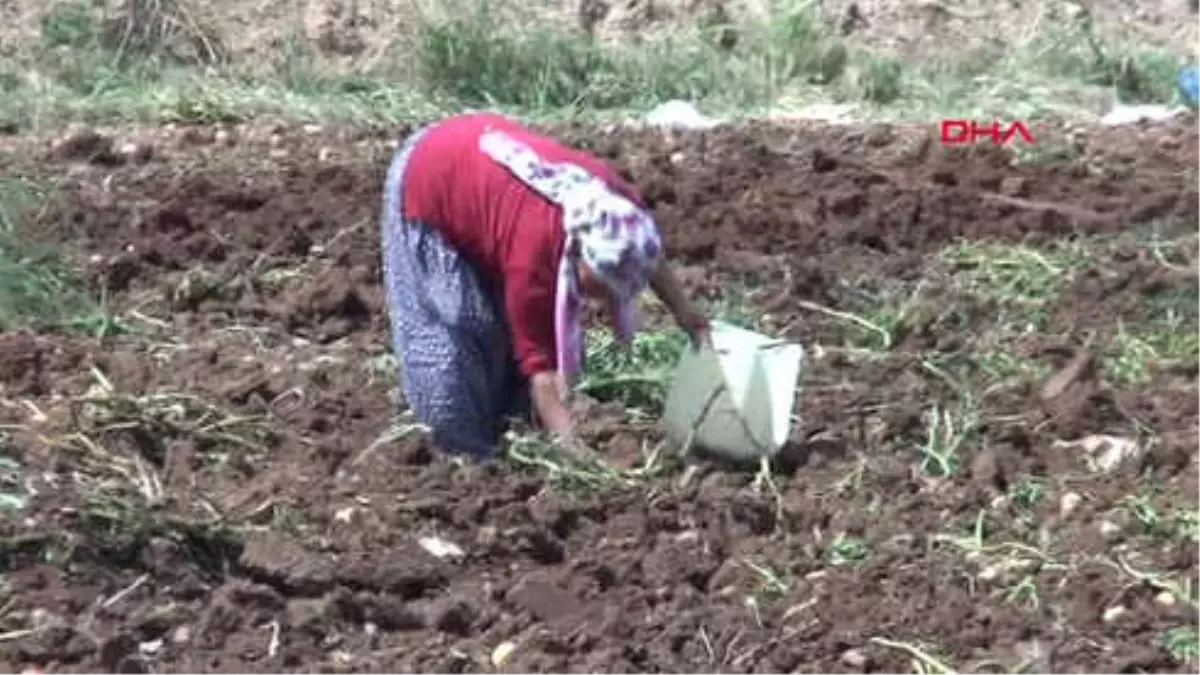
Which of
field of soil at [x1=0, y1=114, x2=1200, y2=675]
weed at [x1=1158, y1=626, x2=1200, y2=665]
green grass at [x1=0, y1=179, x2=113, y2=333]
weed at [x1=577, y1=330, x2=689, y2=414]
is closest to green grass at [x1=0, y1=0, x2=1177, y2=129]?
field of soil at [x1=0, y1=114, x2=1200, y2=675]

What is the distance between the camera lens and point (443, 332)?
5145 millimetres

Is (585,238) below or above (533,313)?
above

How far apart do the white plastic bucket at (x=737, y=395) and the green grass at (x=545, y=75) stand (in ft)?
11.7

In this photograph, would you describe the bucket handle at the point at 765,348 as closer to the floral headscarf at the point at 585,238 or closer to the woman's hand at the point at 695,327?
the woman's hand at the point at 695,327

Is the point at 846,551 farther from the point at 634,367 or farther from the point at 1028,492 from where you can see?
the point at 634,367

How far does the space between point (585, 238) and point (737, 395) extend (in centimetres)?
61

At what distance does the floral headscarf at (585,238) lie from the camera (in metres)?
4.58

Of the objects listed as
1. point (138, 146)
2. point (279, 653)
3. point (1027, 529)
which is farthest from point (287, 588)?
point (138, 146)

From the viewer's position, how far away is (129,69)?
959 centimetres

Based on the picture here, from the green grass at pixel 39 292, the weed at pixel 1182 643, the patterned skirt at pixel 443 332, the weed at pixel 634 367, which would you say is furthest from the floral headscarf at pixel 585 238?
the green grass at pixel 39 292

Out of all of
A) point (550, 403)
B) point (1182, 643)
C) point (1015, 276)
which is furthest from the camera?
point (1015, 276)

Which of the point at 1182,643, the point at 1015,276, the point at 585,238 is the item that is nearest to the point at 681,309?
the point at 585,238

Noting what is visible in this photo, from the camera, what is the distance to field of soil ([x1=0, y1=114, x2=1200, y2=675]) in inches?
168

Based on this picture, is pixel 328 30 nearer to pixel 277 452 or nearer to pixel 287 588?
pixel 277 452
